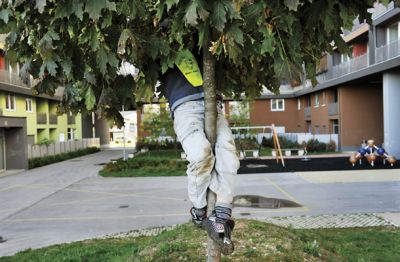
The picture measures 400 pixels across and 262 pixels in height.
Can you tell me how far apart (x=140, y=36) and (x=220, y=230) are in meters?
1.43

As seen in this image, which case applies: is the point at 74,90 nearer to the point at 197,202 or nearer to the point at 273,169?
the point at 197,202

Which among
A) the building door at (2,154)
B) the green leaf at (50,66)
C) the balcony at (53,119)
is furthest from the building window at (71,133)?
the green leaf at (50,66)

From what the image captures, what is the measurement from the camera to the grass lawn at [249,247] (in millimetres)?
5625

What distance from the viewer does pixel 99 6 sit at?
2637 mm

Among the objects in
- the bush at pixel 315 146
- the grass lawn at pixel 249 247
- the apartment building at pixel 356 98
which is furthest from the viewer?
the bush at pixel 315 146

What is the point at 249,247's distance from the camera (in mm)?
5809

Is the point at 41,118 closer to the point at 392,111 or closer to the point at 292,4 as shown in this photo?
the point at 392,111

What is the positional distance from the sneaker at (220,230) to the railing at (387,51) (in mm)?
25432

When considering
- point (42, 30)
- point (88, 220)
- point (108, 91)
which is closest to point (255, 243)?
point (108, 91)

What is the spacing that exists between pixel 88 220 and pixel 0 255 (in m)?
3.46

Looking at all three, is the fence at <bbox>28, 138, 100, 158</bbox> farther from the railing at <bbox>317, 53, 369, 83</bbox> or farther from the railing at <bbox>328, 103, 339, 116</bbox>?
the railing at <bbox>328, 103, 339, 116</bbox>

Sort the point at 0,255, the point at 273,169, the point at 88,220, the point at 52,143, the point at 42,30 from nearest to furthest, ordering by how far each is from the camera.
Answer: the point at 42,30, the point at 0,255, the point at 88,220, the point at 273,169, the point at 52,143

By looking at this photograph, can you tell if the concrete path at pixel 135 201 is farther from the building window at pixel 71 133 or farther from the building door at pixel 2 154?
the building window at pixel 71 133

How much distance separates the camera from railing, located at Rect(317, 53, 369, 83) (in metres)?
31.0
